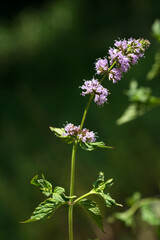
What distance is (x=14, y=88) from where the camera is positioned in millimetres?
2719

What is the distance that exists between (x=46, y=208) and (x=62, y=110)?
1928mm

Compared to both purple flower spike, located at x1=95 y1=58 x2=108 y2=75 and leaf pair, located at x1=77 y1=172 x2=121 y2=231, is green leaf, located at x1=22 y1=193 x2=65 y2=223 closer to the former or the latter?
leaf pair, located at x1=77 y1=172 x2=121 y2=231

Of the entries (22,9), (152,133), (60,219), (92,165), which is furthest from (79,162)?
(22,9)

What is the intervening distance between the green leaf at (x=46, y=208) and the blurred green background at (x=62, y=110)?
1260 mm

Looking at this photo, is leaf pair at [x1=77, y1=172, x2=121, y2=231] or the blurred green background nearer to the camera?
leaf pair at [x1=77, y1=172, x2=121, y2=231]

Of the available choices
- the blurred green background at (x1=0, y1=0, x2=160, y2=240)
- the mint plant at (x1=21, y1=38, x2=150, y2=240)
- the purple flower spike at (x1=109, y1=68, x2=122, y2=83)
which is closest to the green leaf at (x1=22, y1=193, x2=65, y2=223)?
the mint plant at (x1=21, y1=38, x2=150, y2=240)

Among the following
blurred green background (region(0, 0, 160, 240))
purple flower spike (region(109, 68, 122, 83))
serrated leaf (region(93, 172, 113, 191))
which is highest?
blurred green background (region(0, 0, 160, 240))

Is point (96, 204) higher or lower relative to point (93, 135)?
lower

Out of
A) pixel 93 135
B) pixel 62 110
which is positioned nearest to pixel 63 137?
pixel 93 135

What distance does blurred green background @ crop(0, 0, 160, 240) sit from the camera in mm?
2107

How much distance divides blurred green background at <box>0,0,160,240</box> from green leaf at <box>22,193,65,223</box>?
1.26 m

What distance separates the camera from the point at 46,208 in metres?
0.64

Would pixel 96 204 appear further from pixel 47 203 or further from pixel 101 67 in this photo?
pixel 101 67

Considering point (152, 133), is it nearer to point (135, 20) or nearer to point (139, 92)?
point (135, 20)
